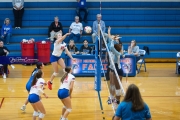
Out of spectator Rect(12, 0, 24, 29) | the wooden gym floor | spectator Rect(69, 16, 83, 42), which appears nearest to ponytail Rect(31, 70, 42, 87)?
the wooden gym floor

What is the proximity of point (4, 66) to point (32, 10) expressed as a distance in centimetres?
633

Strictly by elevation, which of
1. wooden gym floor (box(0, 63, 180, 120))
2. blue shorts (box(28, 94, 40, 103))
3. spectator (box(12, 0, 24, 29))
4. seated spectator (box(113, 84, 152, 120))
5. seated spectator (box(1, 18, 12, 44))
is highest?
spectator (box(12, 0, 24, 29))

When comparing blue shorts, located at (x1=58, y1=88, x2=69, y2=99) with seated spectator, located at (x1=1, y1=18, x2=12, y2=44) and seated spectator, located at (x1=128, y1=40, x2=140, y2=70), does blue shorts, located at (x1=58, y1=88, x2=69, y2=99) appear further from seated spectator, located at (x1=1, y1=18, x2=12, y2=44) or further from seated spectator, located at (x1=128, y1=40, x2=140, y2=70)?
seated spectator, located at (x1=1, y1=18, x2=12, y2=44)

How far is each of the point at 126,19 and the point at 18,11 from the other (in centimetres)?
618

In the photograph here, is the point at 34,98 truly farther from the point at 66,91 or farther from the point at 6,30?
the point at 6,30

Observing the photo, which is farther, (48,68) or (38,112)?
(48,68)

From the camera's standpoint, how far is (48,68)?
62.0ft

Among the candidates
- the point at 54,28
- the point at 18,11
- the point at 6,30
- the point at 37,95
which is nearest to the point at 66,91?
the point at 37,95

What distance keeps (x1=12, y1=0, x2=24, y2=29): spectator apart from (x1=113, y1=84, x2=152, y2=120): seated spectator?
642 inches

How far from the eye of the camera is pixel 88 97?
527 inches

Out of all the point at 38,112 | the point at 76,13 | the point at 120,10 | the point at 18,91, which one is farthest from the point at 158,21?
the point at 38,112

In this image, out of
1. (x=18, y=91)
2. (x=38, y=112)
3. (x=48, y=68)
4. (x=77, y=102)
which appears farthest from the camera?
(x=48, y=68)

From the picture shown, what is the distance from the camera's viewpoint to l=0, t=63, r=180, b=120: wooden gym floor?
449 inches

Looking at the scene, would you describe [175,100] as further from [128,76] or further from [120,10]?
[120,10]
